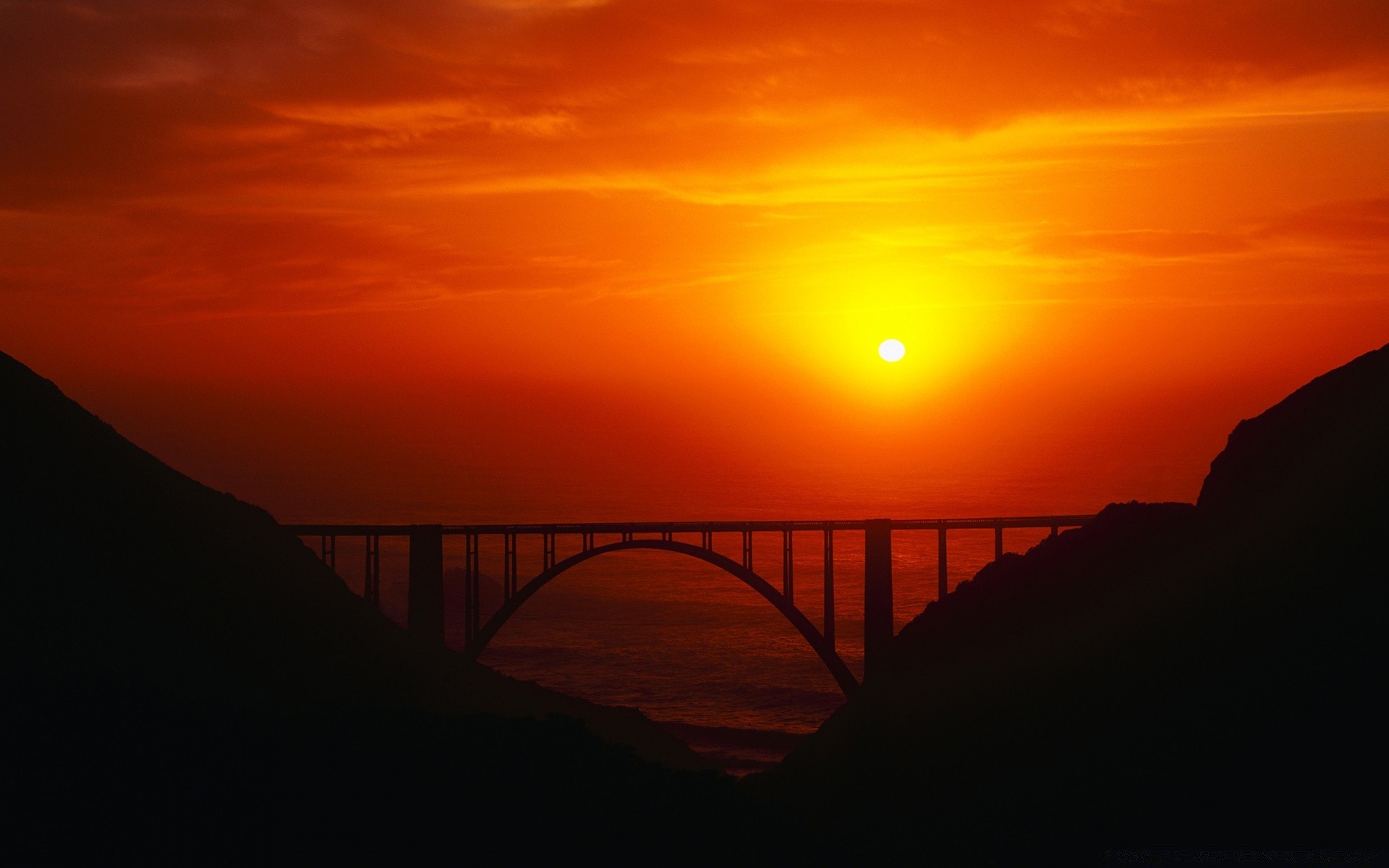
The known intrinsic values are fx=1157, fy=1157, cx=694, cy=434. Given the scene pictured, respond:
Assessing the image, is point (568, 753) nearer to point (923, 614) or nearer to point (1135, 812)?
point (1135, 812)

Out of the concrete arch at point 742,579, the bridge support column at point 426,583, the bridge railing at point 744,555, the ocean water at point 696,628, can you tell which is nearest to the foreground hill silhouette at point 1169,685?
the bridge railing at point 744,555

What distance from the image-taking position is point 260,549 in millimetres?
41719

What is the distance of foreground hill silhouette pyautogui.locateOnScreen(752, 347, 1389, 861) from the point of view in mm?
22641

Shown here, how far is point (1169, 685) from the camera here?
88.6 feet

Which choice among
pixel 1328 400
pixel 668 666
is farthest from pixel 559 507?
pixel 1328 400

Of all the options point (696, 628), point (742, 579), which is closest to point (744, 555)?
point (742, 579)

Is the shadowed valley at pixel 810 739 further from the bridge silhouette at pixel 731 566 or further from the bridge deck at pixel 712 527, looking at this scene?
the bridge deck at pixel 712 527

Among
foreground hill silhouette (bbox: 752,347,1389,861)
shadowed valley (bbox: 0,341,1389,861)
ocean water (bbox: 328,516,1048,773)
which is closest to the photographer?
shadowed valley (bbox: 0,341,1389,861)

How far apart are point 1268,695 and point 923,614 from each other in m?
16.0

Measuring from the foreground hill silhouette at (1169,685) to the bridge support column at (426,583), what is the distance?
17.3m

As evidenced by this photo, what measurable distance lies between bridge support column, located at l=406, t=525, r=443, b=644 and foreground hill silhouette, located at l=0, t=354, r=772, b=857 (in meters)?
3.24

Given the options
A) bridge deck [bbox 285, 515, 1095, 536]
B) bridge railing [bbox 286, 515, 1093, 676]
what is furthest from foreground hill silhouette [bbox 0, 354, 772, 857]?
bridge deck [bbox 285, 515, 1095, 536]

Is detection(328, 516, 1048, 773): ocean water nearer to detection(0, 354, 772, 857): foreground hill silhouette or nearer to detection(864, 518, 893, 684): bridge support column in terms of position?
detection(864, 518, 893, 684): bridge support column

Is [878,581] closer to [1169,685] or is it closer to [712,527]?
[712,527]
